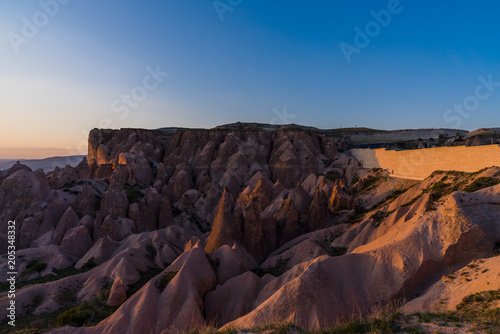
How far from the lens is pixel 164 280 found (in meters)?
16.4

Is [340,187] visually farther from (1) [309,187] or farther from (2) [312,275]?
(2) [312,275]

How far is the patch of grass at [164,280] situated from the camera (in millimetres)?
15992

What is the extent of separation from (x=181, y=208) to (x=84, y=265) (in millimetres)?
14749

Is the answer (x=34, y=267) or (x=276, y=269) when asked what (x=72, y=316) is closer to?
(x=34, y=267)

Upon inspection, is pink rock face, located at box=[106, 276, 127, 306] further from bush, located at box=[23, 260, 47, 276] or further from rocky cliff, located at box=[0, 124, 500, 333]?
bush, located at box=[23, 260, 47, 276]

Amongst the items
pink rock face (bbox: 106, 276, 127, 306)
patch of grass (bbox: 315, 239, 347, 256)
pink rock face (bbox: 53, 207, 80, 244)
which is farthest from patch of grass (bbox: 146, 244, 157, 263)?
patch of grass (bbox: 315, 239, 347, 256)

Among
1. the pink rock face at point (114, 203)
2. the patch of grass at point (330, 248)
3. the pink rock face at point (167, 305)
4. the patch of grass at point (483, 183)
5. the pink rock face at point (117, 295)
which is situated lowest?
the pink rock face at point (117, 295)

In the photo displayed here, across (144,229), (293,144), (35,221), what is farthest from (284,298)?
(293,144)

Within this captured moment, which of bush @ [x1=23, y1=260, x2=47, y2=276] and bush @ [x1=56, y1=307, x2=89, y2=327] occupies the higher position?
bush @ [x1=56, y1=307, x2=89, y2=327]

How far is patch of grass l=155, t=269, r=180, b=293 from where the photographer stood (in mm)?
15992

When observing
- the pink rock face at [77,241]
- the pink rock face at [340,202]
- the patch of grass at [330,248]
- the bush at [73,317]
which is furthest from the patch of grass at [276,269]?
the pink rock face at [77,241]

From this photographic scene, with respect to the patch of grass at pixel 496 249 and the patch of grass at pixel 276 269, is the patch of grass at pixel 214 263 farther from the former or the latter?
the patch of grass at pixel 496 249

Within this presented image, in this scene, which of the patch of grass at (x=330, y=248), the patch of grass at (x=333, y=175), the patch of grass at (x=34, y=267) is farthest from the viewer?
the patch of grass at (x=333, y=175)

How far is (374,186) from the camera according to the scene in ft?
114
